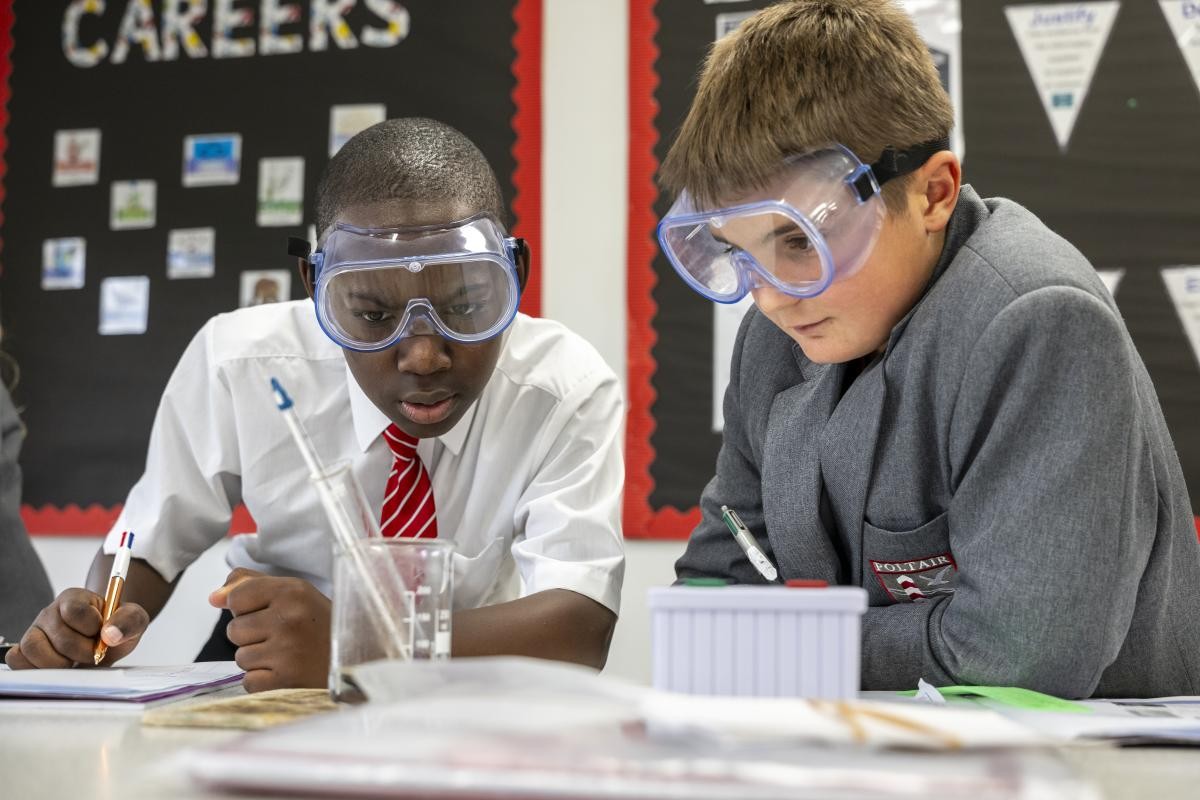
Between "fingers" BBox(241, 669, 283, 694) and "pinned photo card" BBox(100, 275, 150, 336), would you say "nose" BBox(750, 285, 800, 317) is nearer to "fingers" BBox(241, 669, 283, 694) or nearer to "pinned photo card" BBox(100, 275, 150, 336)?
"fingers" BBox(241, 669, 283, 694)

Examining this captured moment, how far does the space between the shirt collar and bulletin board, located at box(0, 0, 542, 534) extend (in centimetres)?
121

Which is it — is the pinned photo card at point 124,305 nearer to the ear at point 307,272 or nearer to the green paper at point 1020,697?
the ear at point 307,272

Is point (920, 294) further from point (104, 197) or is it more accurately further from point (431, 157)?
point (104, 197)

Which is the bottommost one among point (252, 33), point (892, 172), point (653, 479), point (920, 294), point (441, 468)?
point (653, 479)

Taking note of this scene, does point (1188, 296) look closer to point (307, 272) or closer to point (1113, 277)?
point (1113, 277)

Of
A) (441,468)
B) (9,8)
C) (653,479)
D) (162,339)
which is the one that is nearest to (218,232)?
(162,339)

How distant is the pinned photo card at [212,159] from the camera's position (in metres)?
2.78

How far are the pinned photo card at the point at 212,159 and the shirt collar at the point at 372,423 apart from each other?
54.6 inches

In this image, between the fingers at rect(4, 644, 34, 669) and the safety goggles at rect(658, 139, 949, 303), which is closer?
the safety goggles at rect(658, 139, 949, 303)

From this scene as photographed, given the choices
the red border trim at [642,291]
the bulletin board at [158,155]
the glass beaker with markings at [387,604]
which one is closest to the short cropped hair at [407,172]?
the glass beaker with markings at [387,604]

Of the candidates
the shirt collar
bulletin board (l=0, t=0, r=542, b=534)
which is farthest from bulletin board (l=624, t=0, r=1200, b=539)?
the shirt collar

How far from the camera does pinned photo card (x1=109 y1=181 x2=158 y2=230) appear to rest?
9.25ft

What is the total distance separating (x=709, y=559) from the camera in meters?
1.40

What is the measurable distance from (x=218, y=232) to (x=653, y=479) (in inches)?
47.9
